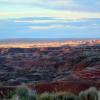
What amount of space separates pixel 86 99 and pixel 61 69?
52.0 m

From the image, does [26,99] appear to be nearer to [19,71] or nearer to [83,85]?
[83,85]

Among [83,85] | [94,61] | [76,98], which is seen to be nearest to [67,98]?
[76,98]

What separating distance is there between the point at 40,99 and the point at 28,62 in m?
62.0

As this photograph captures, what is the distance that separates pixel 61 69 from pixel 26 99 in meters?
52.2

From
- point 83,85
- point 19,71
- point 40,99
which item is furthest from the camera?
point 19,71

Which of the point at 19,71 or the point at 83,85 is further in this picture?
the point at 19,71

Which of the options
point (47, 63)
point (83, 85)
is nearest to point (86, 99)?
point (83, 85)

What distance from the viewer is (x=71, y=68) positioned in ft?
226

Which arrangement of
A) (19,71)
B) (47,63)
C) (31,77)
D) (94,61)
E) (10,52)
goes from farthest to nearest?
1. (10,52)
2. (47,63)
3. (94,61)
4. (19,71)
5. (31,77)

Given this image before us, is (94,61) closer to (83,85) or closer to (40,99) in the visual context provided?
(83,85)

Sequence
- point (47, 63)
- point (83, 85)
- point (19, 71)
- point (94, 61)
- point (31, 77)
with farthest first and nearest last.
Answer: point (47, 63) < point (94, 61) < point (19, 71) < point (31, 77) < point (83, 85)

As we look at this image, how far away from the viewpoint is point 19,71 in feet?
214

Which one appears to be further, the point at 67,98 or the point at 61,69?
the point at 61,69

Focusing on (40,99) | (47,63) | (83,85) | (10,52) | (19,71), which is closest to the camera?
(40,99)
